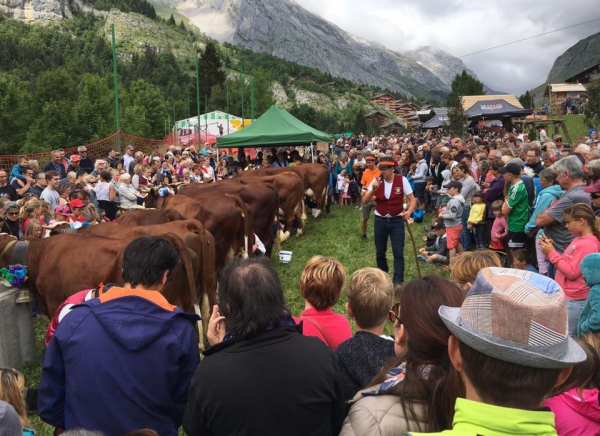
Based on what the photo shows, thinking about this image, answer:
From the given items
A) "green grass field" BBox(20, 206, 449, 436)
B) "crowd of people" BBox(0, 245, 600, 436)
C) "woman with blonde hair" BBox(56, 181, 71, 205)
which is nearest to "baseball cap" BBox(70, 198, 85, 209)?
"woman with blonde hair" BBox(56, 181, 71, 205)

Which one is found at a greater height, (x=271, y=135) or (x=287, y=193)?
(x=271, y=135)

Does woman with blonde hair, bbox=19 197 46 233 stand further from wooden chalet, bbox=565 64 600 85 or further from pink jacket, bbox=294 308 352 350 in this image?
wooden chalet, bbox=565 64 600 85

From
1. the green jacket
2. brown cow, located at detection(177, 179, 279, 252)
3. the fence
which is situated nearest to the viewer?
the green jacket

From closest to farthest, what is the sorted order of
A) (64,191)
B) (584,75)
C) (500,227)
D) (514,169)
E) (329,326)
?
(329,326), (514,169), (500,227), (64,191), (584,75)

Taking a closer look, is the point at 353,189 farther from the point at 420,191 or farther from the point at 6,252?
the point at 6,252

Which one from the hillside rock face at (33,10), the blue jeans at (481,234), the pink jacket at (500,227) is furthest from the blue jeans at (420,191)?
the hillside rock face at (33,10)

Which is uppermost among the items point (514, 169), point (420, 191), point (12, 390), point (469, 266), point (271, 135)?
point (271, 135)

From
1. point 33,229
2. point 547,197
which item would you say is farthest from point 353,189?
point 33,229

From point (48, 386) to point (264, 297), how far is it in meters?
1.24

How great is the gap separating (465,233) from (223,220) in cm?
430

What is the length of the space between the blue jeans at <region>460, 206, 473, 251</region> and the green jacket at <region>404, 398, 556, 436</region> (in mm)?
8314

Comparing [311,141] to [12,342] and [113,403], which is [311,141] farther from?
[113,403]

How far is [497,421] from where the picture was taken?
1.28m

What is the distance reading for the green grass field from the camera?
7.05m
